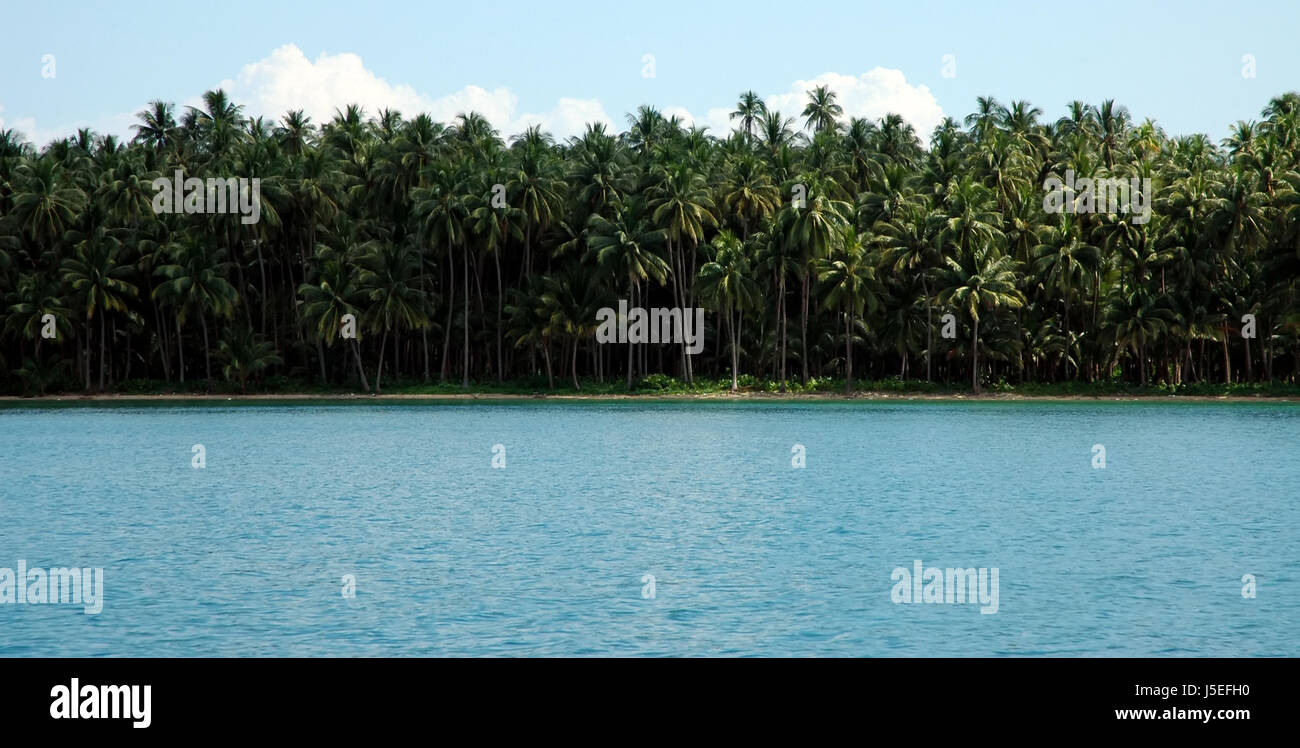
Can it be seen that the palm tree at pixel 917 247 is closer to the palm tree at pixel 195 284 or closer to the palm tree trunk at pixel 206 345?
the palm tree at pixel 195 284

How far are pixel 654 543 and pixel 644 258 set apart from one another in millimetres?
54332

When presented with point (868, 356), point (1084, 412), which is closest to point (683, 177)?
point (868, 356)

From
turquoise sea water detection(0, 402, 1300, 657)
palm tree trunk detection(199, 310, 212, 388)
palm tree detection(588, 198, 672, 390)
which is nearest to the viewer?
turquoise sea water detection(0, 402, 1300, 657)

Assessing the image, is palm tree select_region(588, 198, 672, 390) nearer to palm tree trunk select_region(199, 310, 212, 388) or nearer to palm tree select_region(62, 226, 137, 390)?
palm tree trunk select_region(199, 310, 212, 388)

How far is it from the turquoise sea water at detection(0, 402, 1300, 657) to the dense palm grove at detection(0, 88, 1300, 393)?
27587 mm

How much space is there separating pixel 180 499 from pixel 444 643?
17670 millimetres

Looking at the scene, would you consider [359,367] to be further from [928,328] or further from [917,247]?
[928,328]

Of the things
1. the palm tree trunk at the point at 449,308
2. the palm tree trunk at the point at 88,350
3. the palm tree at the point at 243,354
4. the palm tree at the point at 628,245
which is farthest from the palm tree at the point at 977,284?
Answer: the palm tree trunk at the point at 88,350

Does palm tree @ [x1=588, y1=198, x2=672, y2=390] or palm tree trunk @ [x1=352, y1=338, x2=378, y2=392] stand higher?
palm tree @ [x1=588, y1=198, x2=672, y2=390]

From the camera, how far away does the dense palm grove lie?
73750 mm

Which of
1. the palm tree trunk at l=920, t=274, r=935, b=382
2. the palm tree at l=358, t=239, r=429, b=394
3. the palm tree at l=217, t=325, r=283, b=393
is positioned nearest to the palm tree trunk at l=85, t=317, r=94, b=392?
the palm tree at l=217, t=325, r=283, b=393

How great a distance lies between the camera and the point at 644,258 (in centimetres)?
7556
